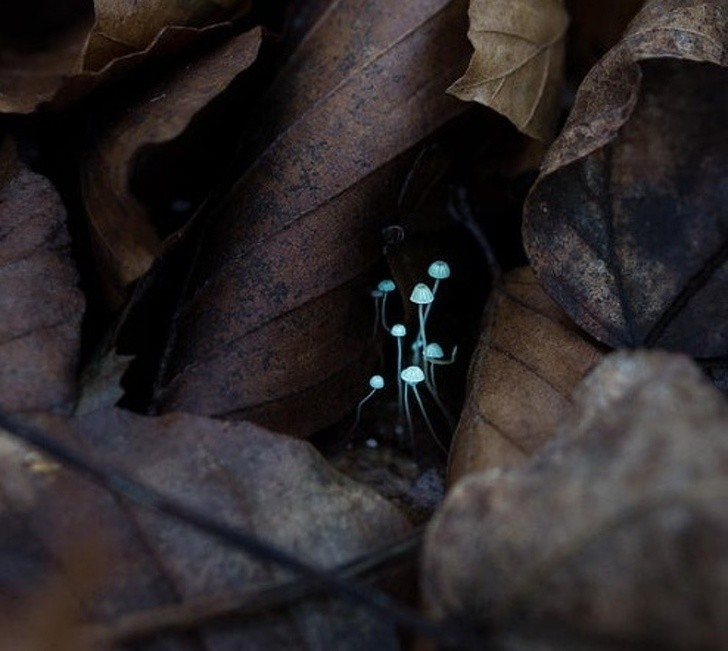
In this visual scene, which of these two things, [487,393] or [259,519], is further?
[487,393]

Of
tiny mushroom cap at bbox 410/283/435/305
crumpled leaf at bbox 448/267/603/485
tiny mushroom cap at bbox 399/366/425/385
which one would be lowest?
crumpled leaf at bbox 448/267/603/485

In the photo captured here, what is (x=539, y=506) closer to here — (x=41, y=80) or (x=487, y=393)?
(x=487, y=393)

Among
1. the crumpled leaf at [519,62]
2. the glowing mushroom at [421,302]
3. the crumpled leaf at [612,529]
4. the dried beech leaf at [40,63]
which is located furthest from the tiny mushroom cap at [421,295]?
the dried beech leaf at [40,63]

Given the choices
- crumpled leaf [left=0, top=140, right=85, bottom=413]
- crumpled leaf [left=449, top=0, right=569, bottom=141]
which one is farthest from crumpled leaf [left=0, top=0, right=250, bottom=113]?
crumpled leaf [left=449, top=0, right=569, bottom=141]

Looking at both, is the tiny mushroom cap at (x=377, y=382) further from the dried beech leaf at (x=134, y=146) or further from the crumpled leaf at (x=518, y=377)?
the dried beech leaf at (x=134, y=146)

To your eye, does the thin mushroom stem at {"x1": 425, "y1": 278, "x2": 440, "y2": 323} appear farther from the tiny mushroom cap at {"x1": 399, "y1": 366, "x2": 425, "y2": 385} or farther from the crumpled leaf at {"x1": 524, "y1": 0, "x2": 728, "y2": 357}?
the crumpled leaf at {"x1": 524, "y1": 0, "x2": 728, "y2": 357}

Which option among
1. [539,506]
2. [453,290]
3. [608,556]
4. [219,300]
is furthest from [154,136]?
[608,556]
